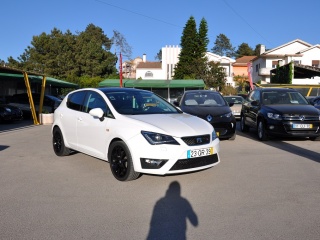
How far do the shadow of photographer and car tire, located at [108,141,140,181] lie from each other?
2.46ft

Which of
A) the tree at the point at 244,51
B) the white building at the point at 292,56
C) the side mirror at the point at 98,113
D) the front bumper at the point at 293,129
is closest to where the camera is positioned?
the side mirror at the point at 98,113

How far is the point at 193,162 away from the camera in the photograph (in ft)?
16.9

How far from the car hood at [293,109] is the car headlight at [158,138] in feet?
18.2

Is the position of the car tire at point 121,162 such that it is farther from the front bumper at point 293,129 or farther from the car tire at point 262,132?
the car tire at point 262,132

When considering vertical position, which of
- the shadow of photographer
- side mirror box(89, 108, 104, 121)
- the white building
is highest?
the white building

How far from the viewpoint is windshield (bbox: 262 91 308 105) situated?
422 inches

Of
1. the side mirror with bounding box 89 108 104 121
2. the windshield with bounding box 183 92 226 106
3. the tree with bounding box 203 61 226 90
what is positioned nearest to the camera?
the side mirror with bounding box 89 108 104 121

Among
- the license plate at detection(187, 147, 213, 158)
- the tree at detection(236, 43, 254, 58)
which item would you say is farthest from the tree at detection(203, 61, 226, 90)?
the tree at detection(236, 43, 254, 58)

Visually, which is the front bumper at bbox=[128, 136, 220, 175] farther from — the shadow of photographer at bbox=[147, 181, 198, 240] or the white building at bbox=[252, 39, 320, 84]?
the white building at bbox=[252, 39, 320, 84]

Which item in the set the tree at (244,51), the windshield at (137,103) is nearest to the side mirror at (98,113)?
the windshield at (137,103)

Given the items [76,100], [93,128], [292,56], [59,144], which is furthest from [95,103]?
[292,56]

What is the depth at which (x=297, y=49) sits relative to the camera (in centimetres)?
5059

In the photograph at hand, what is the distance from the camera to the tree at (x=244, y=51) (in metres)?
106

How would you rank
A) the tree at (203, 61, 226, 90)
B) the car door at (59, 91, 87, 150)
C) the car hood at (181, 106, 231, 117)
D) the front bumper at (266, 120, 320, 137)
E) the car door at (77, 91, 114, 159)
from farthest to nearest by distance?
the tree at (203, 61, 226, 90) < the car hood at (181, 106, 231, 117) < the front bumper at (266, 120, 320, 137) < the car door at (59, 91, 87, 150) < the car door at (77, 91, 114, 159)
